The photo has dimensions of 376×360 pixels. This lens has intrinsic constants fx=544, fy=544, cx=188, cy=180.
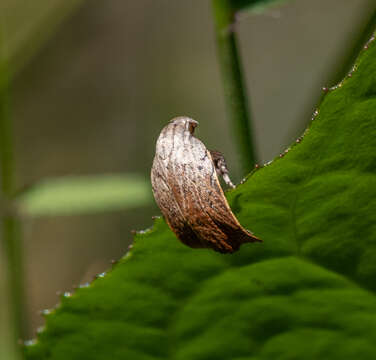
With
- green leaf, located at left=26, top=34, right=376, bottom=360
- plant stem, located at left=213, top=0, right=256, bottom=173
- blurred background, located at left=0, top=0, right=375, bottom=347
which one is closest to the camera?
green leaf, located at left=26, top=34, right=376, bottom=360

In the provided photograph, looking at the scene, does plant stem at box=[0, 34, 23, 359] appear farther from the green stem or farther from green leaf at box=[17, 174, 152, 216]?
the green stem

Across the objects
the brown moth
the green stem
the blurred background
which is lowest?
the brown moth

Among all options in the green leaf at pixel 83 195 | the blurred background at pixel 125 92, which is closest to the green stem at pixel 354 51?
the green leaf at pixel 83 195

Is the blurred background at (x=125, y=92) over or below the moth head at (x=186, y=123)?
over

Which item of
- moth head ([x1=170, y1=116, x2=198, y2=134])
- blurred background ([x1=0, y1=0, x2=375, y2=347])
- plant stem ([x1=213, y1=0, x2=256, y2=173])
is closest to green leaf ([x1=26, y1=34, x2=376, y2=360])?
plant stem ([x1=213, y1=0, x2=256, y2=173])

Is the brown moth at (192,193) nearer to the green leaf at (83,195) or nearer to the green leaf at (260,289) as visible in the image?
the green leaf at (260,289)

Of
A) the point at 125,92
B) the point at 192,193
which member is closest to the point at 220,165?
the point at 192,193

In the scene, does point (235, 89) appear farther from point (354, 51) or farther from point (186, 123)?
point (354, 51)
